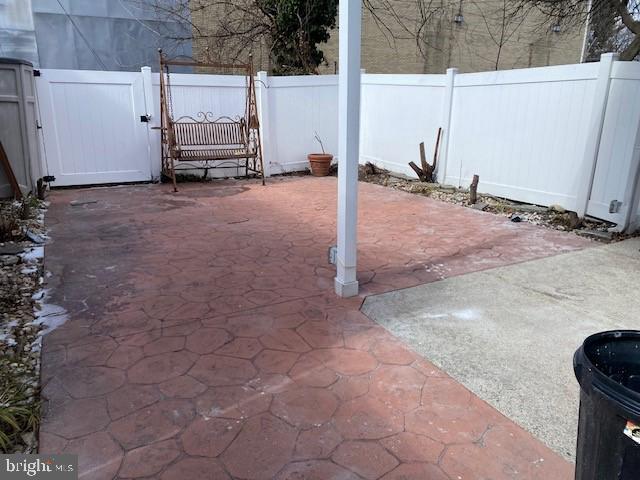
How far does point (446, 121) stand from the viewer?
7012 mm

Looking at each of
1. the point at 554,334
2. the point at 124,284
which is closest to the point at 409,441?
the point at 554,334

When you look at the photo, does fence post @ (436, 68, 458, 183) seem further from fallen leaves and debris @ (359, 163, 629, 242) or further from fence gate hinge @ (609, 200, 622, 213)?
fence gate hinge @ (609, 200, 622, 213)

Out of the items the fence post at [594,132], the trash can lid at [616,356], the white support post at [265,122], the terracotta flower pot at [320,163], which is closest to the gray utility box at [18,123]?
the white support post at [265,122]

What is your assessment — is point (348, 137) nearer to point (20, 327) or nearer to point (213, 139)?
point (20, 327)

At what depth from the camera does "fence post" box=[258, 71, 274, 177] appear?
7922 millimetres

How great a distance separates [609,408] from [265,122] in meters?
7.58

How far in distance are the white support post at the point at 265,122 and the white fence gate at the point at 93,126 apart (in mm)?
1915

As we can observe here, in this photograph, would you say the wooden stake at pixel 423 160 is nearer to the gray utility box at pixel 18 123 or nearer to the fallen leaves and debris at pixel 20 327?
the fallen leaves and debris at pixel 20 327

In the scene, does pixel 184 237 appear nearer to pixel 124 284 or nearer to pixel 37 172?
pixel 124 284

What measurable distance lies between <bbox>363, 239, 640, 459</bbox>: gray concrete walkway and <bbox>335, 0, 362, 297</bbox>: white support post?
0.29m

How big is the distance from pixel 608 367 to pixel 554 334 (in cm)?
158

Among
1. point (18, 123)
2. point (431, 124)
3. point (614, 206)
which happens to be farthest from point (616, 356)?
point (431, 124)

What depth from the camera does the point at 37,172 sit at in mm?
6082

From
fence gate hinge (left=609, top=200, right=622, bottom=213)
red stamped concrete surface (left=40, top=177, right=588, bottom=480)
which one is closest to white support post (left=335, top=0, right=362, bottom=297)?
red stamped concrete surface (left=40, top=177, right=588, bottom=480)
